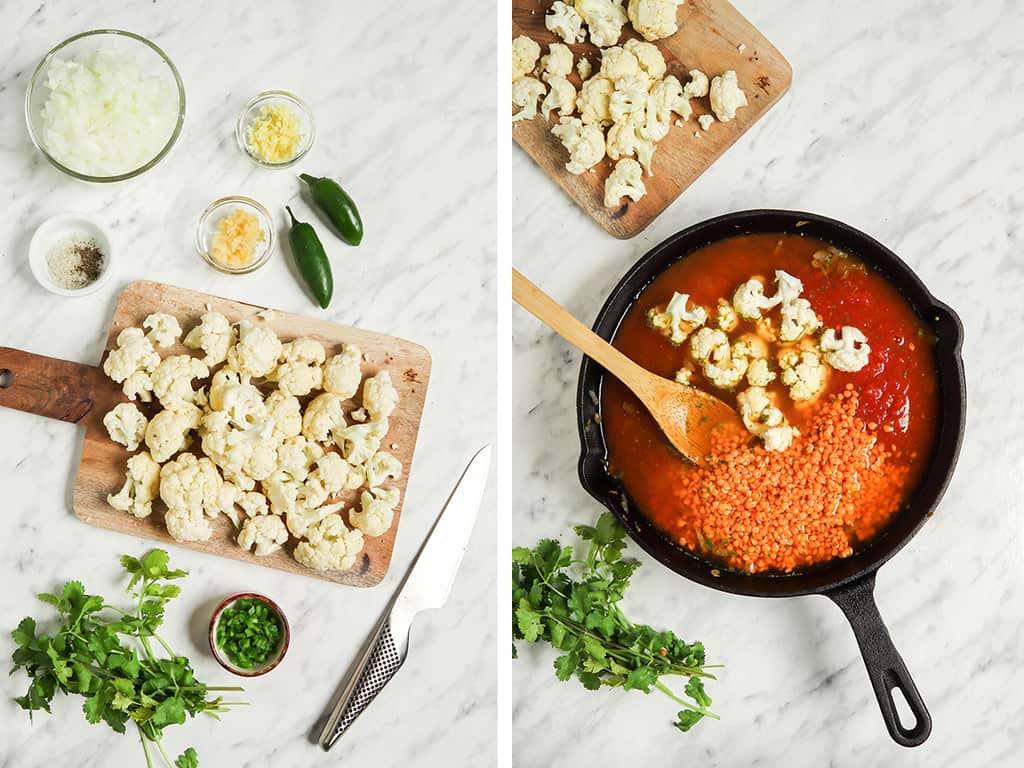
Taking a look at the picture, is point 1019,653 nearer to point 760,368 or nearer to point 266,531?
point 760,368

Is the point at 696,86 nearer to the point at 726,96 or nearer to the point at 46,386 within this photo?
the point at 726,96

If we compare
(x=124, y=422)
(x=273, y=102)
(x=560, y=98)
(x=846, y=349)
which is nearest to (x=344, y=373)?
(x=124, y=422)

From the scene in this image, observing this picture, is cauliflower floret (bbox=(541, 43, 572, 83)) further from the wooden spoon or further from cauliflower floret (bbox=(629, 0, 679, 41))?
the wooden spoon

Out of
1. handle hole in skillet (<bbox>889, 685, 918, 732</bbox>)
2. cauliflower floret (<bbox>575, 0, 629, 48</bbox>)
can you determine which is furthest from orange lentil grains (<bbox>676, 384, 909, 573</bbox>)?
cauliflower floret (<bbox>575, 0, 629, 48</bbox>)

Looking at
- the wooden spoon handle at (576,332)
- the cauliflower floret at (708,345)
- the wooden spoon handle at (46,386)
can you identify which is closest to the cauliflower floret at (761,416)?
the cauliflower floret at (708,345)

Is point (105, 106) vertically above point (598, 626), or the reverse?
point (105, 106)

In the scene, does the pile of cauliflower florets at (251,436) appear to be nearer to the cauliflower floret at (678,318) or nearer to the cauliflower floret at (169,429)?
the cauliflower floret at (169,429)

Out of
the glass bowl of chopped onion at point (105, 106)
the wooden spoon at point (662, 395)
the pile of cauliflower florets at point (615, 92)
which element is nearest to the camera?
the glass bowl of chopped onion at point (105, 106)

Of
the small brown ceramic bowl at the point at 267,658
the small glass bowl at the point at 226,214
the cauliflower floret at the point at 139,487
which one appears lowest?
the small brown ceramic bowl at the point at 267,658

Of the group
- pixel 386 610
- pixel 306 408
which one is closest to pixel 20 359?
pixel 306 408
